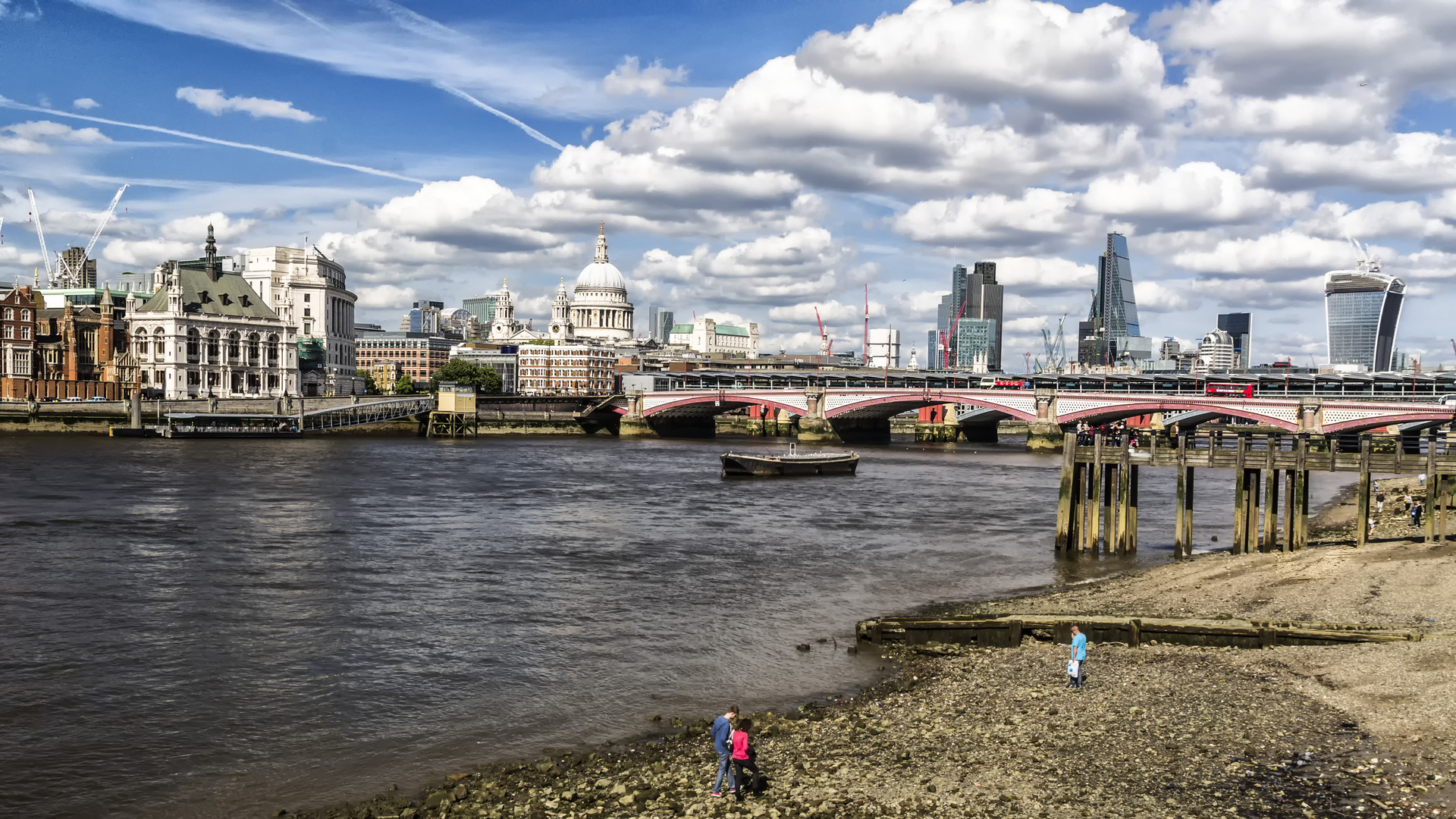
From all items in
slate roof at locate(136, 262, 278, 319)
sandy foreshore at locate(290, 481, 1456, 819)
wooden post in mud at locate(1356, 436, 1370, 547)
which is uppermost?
slate roof at locate(136, 262, 278, 319)

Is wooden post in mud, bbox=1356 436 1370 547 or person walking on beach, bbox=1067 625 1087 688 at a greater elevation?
wooden post in mud, bbox=1356 436 1370 547

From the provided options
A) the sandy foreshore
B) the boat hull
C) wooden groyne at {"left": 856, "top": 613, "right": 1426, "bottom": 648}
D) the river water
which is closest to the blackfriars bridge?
the boat hull

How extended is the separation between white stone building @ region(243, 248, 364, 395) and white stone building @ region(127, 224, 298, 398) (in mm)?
30706

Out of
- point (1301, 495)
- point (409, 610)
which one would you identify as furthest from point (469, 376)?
point (1301, 495)

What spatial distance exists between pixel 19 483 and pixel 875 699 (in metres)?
50.5

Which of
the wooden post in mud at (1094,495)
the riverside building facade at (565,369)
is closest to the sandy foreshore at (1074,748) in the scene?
the wooden post in mud at (1094,495)

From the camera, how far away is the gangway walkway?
11051cm

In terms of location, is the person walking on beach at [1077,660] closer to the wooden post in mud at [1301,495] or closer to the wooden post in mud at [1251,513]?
the wooden post in mud at [1301,495]

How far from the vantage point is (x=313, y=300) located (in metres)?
188

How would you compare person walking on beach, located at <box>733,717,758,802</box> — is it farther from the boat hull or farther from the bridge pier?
the bridge pier

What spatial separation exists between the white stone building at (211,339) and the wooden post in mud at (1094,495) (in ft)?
386

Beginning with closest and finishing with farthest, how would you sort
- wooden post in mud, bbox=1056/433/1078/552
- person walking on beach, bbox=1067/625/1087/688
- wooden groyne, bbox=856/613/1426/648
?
person walking on beach, bbox=1067/625/1087/688 < wooden groyne, bbox=856/613/1426/648 < wooden post in mud, bbox=1056/433/1078/552

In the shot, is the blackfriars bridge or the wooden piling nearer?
the wooden piling

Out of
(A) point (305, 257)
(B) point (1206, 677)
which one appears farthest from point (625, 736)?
(A) point (305, 257)
